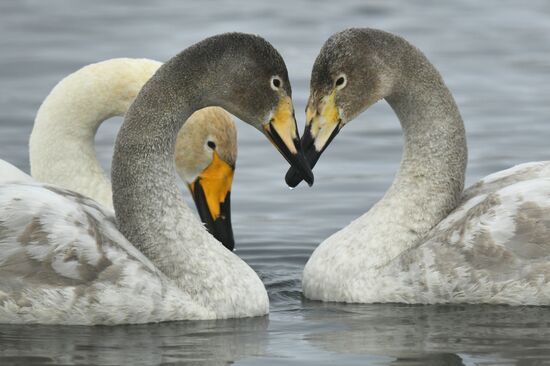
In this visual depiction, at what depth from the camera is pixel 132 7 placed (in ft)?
76.5

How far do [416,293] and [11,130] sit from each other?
274 inches

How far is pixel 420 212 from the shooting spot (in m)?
11.9

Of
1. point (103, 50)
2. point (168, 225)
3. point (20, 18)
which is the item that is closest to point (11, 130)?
point (103, 50)

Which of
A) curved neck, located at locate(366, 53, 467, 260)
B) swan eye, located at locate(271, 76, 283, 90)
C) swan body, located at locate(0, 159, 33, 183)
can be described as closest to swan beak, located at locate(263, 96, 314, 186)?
swan eye, located at locate(271, 76, 283, 90)

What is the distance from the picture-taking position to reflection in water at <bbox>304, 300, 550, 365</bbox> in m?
9.79

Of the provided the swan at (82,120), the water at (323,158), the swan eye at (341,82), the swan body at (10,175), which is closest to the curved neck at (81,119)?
the swan at (82,120)

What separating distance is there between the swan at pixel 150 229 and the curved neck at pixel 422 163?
3.65 ft

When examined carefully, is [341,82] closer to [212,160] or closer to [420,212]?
[420,212]

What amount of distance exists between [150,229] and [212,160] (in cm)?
156

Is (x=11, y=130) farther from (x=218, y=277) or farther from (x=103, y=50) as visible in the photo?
(x=218, y=277)

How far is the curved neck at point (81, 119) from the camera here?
12797 mm

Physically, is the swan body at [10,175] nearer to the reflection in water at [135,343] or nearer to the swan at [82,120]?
the reflection in water at [135,343]

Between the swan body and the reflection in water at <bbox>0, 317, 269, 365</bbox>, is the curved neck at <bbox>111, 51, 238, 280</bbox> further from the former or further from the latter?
the swan body

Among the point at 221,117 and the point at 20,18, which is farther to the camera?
the point at 20,18
